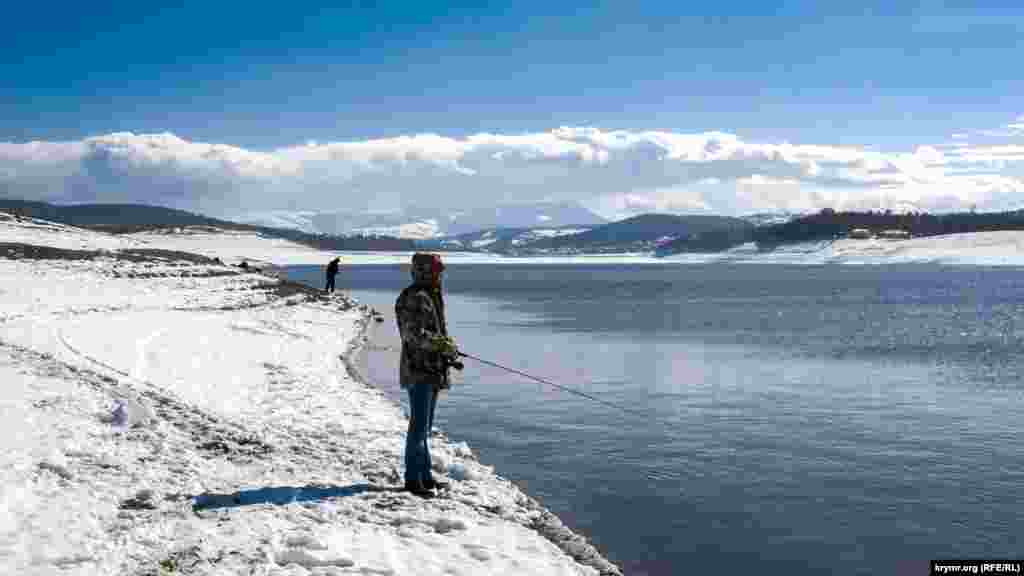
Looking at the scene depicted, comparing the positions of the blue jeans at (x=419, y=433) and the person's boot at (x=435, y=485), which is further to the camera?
the person's boot at (x=435, y=485)

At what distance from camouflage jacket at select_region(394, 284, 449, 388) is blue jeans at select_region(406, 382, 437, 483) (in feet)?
0.41

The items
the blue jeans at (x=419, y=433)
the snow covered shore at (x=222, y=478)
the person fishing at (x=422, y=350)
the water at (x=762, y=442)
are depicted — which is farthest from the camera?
the water at (x=762, y=442)

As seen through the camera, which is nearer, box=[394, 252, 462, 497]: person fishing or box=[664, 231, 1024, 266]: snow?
box=[394, 252, 462, 497]: person fishing

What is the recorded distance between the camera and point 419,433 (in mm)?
8641

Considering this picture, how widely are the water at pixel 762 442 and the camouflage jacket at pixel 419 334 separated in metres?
2.62

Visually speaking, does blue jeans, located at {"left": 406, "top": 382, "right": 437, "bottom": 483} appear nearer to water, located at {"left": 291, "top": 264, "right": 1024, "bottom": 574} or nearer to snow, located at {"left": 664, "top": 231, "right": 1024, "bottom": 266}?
water, located at {"left": 291, "top": 264, "right": 1024, "bottom": 574}

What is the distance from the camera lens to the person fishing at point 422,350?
8.49m

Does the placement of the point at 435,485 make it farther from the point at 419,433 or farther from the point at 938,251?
the point at 938,251

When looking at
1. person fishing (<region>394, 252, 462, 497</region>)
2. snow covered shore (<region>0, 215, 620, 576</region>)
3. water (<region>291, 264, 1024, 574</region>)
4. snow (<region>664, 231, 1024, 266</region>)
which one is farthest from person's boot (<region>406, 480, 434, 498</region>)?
snow (<region>664, 231, 1024, 266</region>)

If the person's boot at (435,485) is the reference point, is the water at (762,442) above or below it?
below

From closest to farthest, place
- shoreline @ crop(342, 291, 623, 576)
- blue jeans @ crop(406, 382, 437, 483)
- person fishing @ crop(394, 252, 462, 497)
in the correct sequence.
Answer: shoreline @ crop(342, 291, 623, 576) → person fishing @ crop(394, 252, 462, 497) → blue jeans @ crop(406, 382, 437, 483)

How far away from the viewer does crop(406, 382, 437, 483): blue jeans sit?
8.62 metres

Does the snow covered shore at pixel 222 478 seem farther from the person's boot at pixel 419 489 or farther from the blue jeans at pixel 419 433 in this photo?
the blue jeans at pixel 419 433

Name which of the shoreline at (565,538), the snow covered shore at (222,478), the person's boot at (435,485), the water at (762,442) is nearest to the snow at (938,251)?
the water at (762,442)
